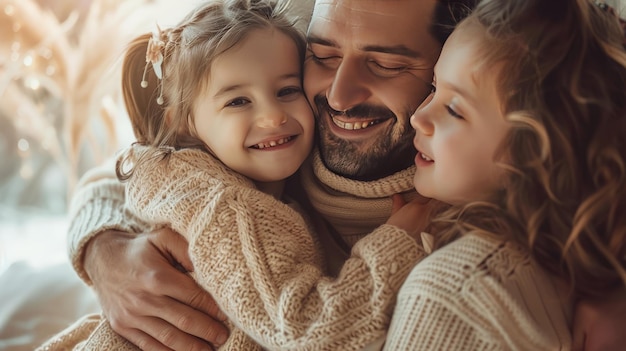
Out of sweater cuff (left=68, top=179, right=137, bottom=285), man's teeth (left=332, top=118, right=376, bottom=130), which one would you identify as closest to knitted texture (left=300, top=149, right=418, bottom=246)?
man's teeth (left=332, top=118, right=376, bottom=130)

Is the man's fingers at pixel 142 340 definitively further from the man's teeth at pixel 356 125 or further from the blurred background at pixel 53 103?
the blurred background at pixel 53 103

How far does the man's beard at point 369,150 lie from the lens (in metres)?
1.27

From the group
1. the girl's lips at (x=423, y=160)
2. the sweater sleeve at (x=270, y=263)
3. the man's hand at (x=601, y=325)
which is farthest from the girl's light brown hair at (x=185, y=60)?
the man's hand at (x=601, y=325)

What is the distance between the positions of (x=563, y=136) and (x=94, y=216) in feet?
3.49

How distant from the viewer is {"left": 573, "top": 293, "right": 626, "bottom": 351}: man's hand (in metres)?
0.95

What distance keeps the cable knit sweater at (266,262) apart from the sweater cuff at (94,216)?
20cm

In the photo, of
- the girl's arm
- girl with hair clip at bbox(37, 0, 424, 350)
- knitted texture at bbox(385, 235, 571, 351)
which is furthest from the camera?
the girl's arm

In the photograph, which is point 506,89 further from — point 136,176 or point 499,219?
point 136,176

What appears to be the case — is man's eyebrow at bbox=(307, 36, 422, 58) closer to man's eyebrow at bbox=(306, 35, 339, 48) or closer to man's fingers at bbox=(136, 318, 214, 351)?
man's eyebrow at bbox=(306, 35, 339, 48)

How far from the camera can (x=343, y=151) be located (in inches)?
51.3

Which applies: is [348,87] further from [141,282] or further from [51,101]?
[51,101]

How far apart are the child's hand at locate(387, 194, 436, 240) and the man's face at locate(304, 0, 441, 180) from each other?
15 cm

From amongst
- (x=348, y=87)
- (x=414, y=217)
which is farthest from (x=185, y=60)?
(x=414, y=217)

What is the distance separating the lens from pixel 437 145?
1.04 m
